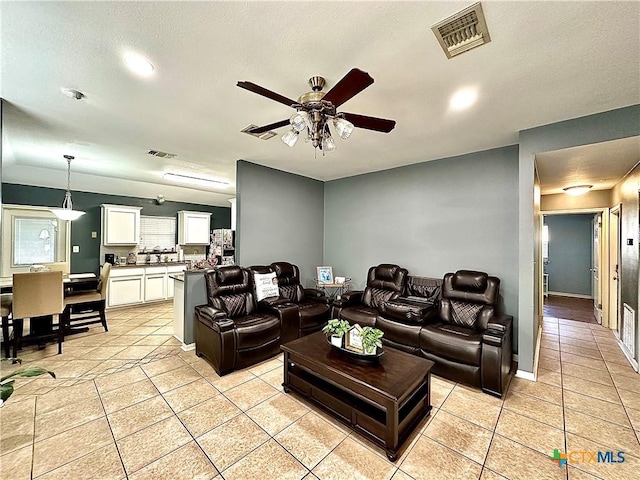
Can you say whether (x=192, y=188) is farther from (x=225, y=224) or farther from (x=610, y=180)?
(x=610, y=180)

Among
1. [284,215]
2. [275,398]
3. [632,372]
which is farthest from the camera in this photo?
[284,215]

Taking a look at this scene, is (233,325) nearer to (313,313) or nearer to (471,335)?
(313,313)

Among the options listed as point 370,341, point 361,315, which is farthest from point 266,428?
point 361,315

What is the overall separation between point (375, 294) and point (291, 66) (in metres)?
3.32

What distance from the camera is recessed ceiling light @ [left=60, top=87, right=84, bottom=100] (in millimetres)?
2252

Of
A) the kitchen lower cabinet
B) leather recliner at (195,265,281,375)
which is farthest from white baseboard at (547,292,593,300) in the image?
the kitchen lower cabinet

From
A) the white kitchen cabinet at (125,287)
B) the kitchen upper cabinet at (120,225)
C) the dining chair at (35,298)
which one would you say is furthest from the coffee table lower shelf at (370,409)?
the kitchen upper cabinet at (120,225)

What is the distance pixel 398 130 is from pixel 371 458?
311cm

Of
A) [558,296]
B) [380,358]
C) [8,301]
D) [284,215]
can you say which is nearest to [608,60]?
[380,358]

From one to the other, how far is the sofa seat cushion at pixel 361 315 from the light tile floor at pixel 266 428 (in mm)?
1015

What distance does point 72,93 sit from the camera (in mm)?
2291

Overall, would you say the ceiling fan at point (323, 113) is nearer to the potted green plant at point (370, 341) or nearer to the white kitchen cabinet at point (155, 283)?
the potted green plant at point (370, 341)

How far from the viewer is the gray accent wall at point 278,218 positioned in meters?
4.31

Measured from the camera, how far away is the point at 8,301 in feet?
11.3
